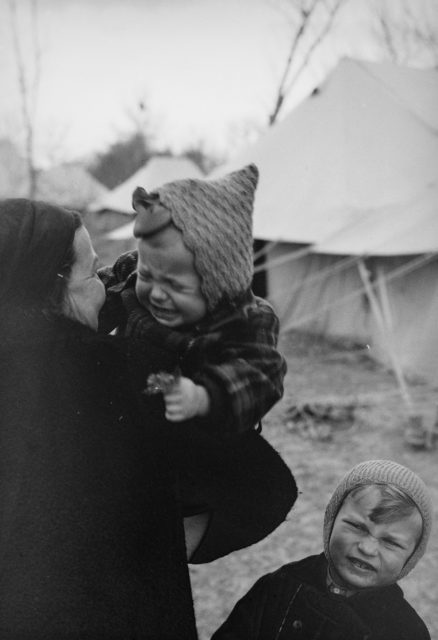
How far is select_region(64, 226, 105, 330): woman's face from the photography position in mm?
520

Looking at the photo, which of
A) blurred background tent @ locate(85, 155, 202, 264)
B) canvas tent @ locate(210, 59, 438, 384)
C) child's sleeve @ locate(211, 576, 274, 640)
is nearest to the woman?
child's sleeve @ locate(211, 576, 274, 640)

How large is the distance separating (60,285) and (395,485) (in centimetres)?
44

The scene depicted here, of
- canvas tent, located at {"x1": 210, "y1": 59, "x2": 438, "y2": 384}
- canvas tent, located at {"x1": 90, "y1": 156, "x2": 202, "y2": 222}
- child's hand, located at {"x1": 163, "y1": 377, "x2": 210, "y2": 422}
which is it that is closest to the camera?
child's hand, located at {"x1": 163, "y1": 377, "x2": 210, "y2": 422}

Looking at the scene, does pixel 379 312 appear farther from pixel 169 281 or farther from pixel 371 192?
pixel 169 281

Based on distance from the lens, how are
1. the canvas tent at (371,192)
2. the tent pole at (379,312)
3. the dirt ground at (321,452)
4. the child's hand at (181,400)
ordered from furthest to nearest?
the tent pole at (379,312) → the canvas tent at (371,192) → the dirt ground at (321,452) → the child's hand at (181,400)

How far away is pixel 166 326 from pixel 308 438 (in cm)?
278

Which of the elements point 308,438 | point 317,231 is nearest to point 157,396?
point 308,438

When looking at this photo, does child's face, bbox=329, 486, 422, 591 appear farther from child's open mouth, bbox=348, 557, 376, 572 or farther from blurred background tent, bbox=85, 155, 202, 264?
blurred background tent, bbox=85, 155, 202, 264

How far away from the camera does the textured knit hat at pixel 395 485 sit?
0.66 meters

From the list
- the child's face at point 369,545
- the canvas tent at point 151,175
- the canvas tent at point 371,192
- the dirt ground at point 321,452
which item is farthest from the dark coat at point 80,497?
the canvas tent at point 151,175

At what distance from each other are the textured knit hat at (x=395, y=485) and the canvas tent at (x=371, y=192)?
272cm

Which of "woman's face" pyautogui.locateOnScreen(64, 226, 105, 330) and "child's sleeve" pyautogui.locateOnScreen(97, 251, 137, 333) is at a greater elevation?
"woman's face" pyautogui.locateOnScreen(64, 226, 105, 330)

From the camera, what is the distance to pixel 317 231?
405 cm

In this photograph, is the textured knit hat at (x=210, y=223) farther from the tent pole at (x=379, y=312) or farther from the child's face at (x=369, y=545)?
the tent pole at (x=379, y=312)
